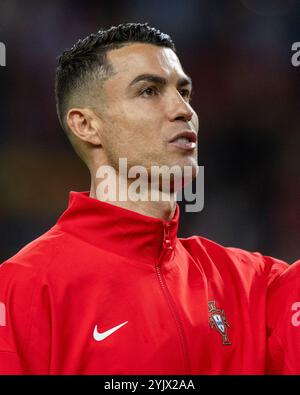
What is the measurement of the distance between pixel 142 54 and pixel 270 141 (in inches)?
85.0

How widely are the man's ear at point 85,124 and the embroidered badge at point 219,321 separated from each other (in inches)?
22.8

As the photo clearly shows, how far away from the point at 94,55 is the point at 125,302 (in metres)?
0.77

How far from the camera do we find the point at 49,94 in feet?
12.6

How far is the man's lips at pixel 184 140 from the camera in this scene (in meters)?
1.88

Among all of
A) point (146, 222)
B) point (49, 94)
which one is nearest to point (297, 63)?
point (49, 94)

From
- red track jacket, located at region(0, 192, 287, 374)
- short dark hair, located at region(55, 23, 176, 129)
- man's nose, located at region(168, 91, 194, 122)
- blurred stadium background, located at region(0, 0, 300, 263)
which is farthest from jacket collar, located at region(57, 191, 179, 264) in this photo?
blurred stadium background, located at region(0, 0, 300, 263)

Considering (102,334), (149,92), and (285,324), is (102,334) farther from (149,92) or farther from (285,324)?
(149,92)

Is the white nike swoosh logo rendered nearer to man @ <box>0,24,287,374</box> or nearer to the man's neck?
man @ <box>0,24,287,374</box>

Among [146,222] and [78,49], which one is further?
[78,49]

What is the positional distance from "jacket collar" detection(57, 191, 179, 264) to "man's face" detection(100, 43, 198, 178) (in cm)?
15

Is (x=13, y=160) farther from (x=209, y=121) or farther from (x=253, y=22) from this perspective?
(x=253, y=22)

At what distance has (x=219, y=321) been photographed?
5.85 feet

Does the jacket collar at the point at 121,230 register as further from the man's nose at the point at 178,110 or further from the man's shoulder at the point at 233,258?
the man's nose at the point at 178,110

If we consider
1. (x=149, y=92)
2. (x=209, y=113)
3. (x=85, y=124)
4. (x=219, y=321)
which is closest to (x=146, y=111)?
(x=149, y=92)
